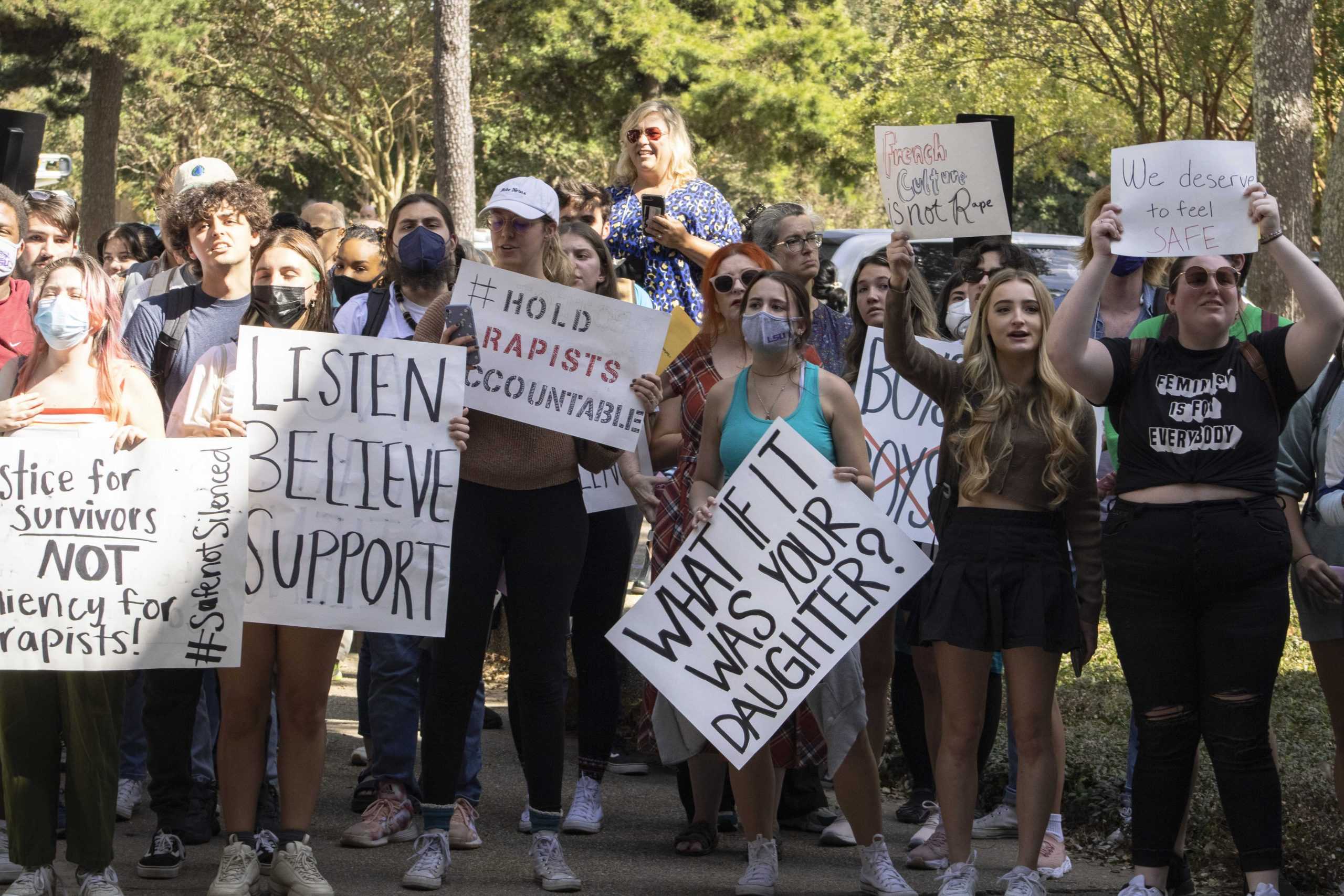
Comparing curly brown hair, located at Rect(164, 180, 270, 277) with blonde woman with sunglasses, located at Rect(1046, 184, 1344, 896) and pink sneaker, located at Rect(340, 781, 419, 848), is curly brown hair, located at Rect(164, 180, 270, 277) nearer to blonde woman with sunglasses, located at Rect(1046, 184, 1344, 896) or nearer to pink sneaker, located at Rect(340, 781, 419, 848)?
pink sneaker, located at Rect(340, 781, 419, 848)

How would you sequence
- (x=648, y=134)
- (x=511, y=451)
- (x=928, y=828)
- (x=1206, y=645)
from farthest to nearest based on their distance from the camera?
(x=648, y=134) < (x=928, y=828) < (x=511, y=451) < (x=1206, y=645)

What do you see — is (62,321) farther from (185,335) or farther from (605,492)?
(605,492)

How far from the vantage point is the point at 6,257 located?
5.50m

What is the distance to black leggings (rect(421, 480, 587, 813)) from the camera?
16.3 feet

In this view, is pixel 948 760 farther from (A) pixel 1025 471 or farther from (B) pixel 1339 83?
(B) pixel 1339 83

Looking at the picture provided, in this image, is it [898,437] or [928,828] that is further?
[898,437]

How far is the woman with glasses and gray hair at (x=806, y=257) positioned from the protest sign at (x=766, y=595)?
114cm

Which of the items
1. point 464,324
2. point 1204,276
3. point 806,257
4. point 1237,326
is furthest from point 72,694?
point 1237,326

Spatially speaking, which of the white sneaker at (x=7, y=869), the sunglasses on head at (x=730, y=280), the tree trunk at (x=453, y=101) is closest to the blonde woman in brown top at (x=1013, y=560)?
the sunglasses on head at (x=730, y=280)

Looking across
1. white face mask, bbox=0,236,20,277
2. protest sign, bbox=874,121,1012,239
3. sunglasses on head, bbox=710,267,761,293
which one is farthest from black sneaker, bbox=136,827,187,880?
protest sign, bbox=874,121,1012,239

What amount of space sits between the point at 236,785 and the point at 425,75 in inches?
1110

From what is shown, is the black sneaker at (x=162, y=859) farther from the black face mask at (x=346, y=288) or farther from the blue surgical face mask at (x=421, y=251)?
the black face mask at (x=346, y=288)

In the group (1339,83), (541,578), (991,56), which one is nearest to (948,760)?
(541,578)

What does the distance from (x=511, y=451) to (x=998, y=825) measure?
91.9 inches
